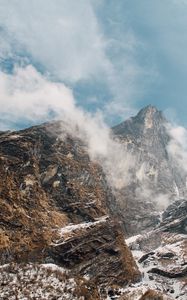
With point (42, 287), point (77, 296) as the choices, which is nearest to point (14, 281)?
point (42, 287)

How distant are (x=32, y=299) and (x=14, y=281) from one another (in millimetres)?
13771

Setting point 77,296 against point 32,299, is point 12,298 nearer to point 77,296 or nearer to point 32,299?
point 32,299

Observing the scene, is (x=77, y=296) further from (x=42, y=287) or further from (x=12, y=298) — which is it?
(x=12, y=298)

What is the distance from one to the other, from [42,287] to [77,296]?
13506 mm

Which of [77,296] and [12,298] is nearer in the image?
[12,298]

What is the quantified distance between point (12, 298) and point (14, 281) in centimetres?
1440

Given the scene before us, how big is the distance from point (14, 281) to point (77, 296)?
2415cm

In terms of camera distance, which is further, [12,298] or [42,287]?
[42,287]

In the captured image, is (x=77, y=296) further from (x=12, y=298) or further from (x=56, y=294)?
(x=12, y=298)

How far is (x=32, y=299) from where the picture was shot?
7416 inches

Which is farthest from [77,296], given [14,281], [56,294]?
[14,281]

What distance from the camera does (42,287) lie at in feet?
655

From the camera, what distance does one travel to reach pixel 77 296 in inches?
7840

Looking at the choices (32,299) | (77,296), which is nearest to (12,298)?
(32,299)
